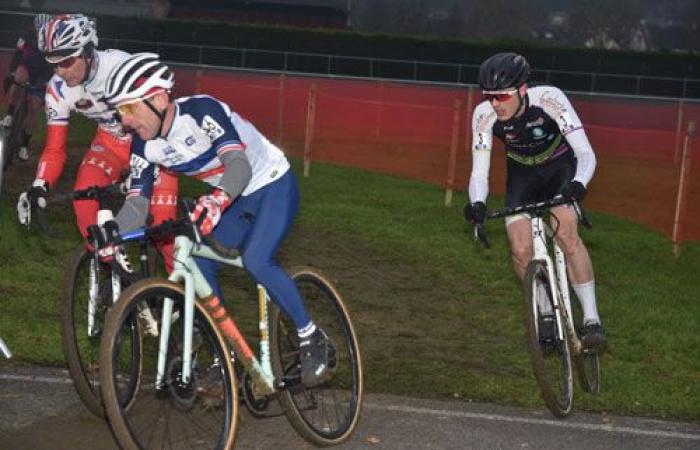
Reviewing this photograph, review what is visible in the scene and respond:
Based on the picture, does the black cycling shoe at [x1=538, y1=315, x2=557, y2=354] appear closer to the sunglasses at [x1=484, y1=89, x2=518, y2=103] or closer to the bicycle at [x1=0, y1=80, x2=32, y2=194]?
the sunglasses at [x1=484, y1=89, x2=518, y2=103]

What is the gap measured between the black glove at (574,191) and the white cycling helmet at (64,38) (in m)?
2.75

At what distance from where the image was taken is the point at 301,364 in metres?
6.84

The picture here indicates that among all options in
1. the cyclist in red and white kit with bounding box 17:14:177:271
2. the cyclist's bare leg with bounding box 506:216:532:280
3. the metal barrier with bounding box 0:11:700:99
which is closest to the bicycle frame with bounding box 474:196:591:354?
the cyclist's bare leg with bounding box 506:216:532:280

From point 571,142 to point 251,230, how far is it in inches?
93.6

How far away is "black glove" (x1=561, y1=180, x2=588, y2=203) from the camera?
809 centimetres

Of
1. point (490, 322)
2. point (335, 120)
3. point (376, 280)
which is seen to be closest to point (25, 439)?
point (490, 322)

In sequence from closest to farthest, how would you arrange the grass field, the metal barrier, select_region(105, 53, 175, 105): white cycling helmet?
select_region(105, 53, 175, 105): white cycling helmet → the grass field → the metal barrier

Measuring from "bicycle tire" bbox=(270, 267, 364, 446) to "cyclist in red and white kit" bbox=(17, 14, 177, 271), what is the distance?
0.95m

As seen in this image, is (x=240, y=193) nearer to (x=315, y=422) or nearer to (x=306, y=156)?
(x=315, y=422)

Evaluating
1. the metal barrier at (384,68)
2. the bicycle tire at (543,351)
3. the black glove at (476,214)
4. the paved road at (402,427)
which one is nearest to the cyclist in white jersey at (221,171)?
the paved road at (402,427)

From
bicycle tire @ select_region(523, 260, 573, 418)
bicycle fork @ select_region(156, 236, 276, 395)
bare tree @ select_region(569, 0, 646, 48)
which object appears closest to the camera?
bicycle fork @ select_region(156, 236, 276, 395)

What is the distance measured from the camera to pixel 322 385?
725 centimetres

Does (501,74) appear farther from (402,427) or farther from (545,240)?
(402,427)

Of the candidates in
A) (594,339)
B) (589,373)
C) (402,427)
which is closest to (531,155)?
(594,339)
